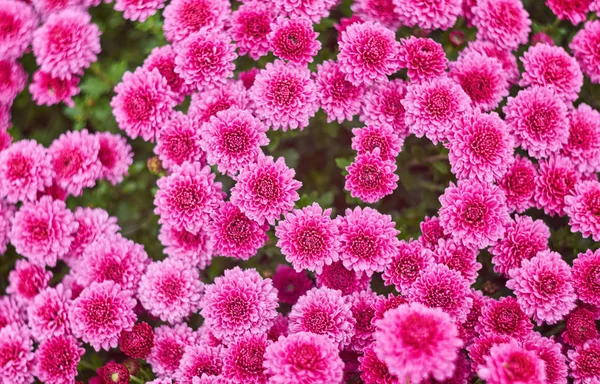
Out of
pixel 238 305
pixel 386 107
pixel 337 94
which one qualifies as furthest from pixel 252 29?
pixel 238 305

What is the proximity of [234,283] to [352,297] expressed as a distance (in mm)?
590

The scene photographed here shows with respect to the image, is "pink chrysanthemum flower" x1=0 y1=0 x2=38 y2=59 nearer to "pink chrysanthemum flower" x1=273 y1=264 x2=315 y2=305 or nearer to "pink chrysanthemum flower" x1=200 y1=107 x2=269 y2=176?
"pink chrysanthemum flower" x1=200 y1=107 x2=269 y2=176

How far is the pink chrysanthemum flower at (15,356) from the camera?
262 centimetres

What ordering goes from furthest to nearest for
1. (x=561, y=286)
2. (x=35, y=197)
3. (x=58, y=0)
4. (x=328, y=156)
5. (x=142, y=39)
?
(x=328, y=156) < (x=142, y=39) < (x=58, y=0) < (x=35, y=197) < (x=561, y=286)

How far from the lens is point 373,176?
2.56 meters

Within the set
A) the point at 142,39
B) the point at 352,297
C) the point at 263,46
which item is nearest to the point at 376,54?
the point at 263,46

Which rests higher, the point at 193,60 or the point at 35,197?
the point at 193,60

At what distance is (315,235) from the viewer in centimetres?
248

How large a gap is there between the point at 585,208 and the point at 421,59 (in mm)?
1127

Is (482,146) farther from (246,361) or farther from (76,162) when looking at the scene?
(76,162)

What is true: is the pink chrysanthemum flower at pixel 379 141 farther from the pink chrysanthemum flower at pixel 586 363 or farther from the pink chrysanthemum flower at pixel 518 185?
the pink chrysanthemum flower at pixel 586 363

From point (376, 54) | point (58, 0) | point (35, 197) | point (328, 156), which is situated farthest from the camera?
point (328, 156)

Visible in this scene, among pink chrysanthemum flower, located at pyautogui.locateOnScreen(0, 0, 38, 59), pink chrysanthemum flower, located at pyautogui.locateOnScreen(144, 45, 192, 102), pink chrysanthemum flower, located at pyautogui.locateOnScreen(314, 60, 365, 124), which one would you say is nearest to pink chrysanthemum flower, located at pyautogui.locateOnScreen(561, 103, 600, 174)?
pink chrysanthemum flower, located at pyautogui.locateOnScreen(314, 60, 365, 124)

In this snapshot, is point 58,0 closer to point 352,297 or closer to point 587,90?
point 352,297
